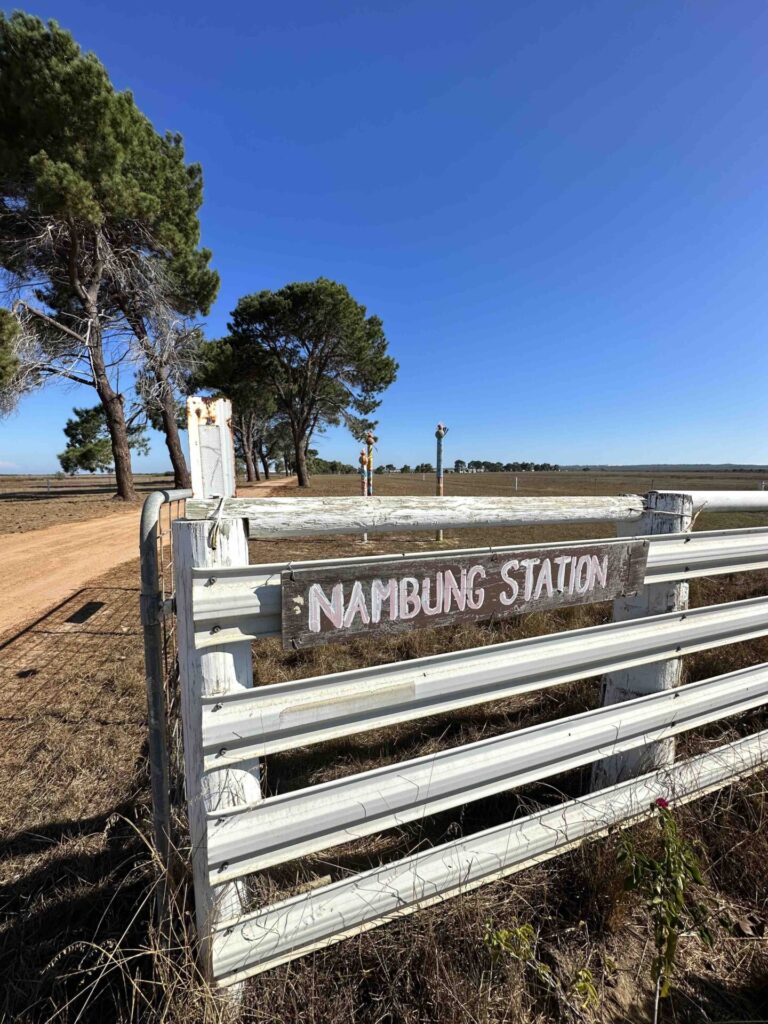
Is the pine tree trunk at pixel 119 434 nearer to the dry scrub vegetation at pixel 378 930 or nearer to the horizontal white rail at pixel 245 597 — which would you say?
the dry scrub vegetation at pixel 378 930

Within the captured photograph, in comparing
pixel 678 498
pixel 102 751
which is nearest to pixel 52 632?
pixel 102 751

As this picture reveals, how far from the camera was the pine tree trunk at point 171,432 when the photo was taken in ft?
57.8

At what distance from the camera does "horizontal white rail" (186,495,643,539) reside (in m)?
1.36

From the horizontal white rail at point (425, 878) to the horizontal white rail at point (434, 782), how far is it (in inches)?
5.7

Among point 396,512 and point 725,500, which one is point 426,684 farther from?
point 725,500

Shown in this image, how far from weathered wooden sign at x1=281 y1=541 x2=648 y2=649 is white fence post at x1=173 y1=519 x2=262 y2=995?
A: 0.17 m

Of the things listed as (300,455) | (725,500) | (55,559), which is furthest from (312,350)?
(725,500)

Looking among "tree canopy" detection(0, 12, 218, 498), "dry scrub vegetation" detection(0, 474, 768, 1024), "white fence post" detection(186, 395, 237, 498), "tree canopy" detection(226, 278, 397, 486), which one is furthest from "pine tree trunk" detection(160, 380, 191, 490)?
"white fence post" detection(186, 395, 237, 498)

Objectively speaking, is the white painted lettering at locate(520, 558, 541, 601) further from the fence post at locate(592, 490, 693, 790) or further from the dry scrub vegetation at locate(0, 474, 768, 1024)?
the dry scrub vegetation at locate(0, 474, 768, 1024)

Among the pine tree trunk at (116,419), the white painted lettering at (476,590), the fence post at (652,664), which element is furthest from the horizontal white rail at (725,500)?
the pine tree trunk at (116,419)

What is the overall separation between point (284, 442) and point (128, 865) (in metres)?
59.8

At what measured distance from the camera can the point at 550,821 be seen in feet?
5.74

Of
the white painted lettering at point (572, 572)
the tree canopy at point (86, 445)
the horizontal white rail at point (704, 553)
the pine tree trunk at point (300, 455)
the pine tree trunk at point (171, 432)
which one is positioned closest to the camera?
the white painted lettering at point (572, 572)

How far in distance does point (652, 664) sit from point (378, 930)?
1434 millimetres
